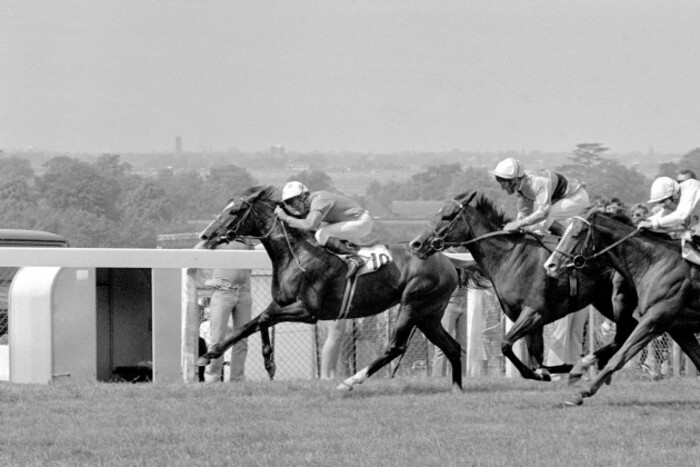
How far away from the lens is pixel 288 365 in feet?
43.8

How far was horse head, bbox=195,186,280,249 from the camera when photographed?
36.8 feet

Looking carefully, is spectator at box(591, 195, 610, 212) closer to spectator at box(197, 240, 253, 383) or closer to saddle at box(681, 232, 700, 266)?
saddle at box(681, 232, 700, 266)

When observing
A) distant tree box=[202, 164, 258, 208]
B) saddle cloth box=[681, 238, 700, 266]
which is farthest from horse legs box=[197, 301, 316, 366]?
distant tree box=[202, 164, 258, 208]

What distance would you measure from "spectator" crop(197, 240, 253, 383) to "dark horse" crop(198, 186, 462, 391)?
88cm

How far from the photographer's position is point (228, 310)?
12.2 m

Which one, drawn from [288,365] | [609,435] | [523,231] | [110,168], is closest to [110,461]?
[609,435]

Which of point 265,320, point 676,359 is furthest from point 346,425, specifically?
point 676,359

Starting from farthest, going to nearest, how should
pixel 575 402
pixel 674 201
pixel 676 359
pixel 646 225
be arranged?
pixel 676 359 < pixel 674 201 < pixel 646 225 < pixel 575 402

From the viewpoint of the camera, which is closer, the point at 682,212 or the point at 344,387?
the point at 682,212

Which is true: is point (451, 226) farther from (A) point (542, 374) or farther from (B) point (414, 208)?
(B) point (414, 208)

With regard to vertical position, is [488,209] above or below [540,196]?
below

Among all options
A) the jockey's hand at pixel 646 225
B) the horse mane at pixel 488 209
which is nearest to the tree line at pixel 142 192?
the horse mane at pixel 488 209

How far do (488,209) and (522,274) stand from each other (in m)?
0.66

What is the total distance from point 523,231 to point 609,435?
9.36ft
